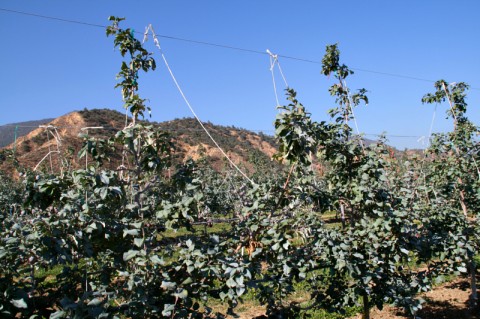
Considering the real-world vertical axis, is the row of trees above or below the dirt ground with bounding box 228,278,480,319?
above

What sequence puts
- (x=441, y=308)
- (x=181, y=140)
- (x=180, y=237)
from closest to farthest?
(x=180, y=237), (x=441, y=308), (x=181, y=140)

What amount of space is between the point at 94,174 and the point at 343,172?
3092 millimetres

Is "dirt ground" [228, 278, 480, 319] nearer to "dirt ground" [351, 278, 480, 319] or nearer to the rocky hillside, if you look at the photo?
"dirt ground" [351, 278, 480, 319]

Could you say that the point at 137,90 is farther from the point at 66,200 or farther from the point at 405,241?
the point at 405,241

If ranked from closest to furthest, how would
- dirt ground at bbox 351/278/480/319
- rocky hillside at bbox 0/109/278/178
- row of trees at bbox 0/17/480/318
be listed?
row of trees at bbox 0/17/480/318 → dirt ground at bbox 351/278/480/319 → rocky hillside at bbox 0/109/278/178

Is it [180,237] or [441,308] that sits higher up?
[180,237]

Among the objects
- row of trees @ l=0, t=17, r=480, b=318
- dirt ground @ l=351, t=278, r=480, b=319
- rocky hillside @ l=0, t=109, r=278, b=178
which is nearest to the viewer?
row of trees @ l=0, t=17, r=480, b=318

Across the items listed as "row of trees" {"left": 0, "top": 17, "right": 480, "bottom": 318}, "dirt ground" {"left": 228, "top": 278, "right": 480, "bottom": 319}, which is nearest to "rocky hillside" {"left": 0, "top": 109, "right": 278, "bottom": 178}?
"dirt ground" {"left": 228, "top": 278, "right": 480, "bottom": 319}

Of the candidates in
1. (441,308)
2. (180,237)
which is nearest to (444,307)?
(441,308)

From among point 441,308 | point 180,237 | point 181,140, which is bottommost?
point 441,308

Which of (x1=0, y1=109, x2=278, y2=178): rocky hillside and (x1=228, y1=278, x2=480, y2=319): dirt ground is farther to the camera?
(x1=0, y1=109, x2=278, y2=178): rocky hillside

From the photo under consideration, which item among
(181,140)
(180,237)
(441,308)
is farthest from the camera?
(181,140)

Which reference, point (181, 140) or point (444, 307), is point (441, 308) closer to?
point (444, 307)

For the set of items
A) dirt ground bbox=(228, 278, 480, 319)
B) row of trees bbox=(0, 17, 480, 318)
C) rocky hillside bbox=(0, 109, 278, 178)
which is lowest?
dirt ground bbox=(228, 278, 480, 319)
